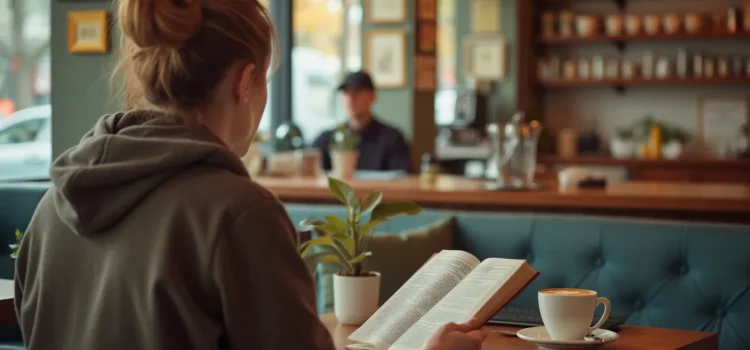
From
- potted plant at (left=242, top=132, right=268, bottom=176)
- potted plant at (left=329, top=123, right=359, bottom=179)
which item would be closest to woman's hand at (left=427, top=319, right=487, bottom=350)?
potted plant at (left=329, top=123, right=359, bottom=179)

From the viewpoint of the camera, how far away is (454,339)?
4.85ft

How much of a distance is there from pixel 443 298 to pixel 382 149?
4544 mm

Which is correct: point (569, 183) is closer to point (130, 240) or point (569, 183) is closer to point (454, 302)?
point (454, 302)

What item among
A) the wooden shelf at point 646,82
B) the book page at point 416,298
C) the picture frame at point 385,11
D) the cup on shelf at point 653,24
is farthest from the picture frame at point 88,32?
the cup on shelf at point 653,24

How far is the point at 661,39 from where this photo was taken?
8383 mm

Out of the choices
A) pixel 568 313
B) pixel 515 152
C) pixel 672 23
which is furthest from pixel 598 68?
pixel 568 313

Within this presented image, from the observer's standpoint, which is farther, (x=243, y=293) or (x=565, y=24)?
(x=565, y=24)

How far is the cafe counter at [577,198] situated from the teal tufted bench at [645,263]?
0.45 m

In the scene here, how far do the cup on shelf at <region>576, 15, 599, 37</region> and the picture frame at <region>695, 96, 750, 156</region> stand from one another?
1107 mm

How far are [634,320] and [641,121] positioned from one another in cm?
570

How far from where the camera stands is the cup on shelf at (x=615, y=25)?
8.35 metres

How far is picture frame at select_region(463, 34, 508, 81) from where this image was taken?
8.88 meters

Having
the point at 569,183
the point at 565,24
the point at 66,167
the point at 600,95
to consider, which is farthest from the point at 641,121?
the point at 66,167

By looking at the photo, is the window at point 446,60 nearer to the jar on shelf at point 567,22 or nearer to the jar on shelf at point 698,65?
the jar on shelf at point 567,22
